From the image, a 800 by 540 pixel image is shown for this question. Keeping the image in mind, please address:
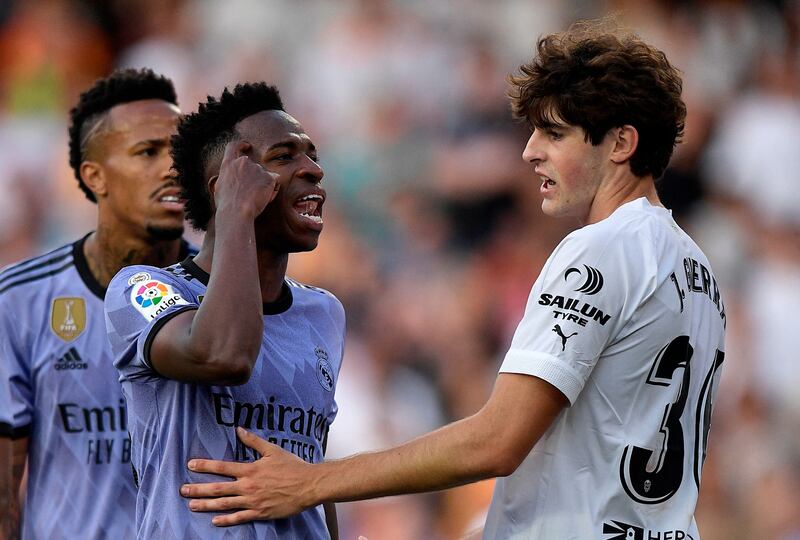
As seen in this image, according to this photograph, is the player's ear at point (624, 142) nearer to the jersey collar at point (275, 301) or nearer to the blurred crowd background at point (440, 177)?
the jersey collar at point (275, 301)

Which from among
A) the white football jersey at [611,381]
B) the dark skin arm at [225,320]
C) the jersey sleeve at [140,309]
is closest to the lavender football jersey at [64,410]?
the jersey sleeve at [140,309]

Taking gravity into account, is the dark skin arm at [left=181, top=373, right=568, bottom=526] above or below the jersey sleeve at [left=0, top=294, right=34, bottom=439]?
below

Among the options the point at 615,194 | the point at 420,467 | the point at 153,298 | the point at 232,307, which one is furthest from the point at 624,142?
the point at 153,298

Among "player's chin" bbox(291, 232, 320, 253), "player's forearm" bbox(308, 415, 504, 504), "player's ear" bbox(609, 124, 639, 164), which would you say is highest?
"player's ear" bbox(609, 124, 639, 164)

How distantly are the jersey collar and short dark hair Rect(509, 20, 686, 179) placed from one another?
38.1 inches

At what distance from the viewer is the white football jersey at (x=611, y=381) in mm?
3236

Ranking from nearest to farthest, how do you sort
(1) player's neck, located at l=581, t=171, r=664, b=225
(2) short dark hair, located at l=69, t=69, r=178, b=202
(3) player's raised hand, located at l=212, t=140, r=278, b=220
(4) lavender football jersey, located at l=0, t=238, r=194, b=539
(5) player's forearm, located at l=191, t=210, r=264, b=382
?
(5) player's forearm, located at l=191, t=210, r=264, b=382 → (3) player's raised hand, located at l=212, t=140, r=278, b=220 → (1) player's neck, located at l=581, t=171, r=664, b=225 → (4) lavender football jersey, located at l=0, t=238, r=194, b=539 → (2) short dark hair, located at l=69, t=69, r=178, b=202

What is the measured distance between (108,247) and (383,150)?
17.2ft

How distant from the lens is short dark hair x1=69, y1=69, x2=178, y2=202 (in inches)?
201

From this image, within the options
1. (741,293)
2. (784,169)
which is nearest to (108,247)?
(741,293)

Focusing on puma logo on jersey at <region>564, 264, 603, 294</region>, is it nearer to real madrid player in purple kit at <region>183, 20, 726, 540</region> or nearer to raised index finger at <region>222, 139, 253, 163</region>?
real madrid player in purple kit at <region>183, 20, 726, 540</region>

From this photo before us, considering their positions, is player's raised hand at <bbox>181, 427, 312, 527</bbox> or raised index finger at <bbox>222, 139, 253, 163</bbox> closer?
player's raised hand at <bbox>181, 427, 312, 527</bbox>

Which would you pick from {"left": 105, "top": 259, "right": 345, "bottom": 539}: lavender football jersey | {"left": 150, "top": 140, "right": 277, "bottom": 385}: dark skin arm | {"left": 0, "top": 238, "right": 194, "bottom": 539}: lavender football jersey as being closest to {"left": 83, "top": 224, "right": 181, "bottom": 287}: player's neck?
{"left": 0, "top": 238, "right": 194, "bottom": 539}: lavender football jersey

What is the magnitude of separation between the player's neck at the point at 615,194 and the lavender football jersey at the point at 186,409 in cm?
102
